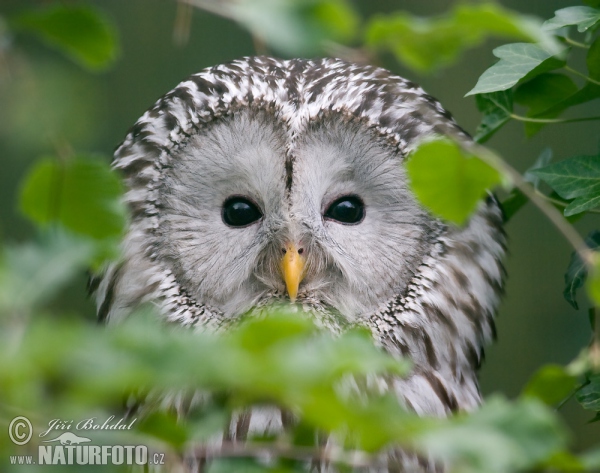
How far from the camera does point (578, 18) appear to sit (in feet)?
4.94

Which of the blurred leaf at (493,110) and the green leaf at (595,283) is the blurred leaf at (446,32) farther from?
the blurred leaf at (493,110)

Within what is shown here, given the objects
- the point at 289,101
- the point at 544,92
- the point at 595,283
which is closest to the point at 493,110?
the point at 544,92

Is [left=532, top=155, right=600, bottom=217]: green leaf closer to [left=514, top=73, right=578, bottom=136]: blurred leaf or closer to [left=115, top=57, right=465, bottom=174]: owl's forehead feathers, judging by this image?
[left=514, top=73, right=578, bottom=136]: blurred leaf

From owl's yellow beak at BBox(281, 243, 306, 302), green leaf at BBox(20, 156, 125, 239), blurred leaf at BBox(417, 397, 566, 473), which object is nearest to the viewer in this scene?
blurred leaf at BBox(417, 397, 566, 473)

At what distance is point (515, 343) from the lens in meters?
4.67

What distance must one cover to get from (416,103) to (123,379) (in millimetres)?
1706

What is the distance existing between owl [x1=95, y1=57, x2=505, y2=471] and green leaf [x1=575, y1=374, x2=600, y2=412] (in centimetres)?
52

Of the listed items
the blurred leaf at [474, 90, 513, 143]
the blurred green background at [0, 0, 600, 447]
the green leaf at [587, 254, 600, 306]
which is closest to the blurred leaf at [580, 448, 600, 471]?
the green leaf at [587, 254, 600, 306]

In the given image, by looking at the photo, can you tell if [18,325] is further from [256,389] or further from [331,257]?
[331,257]

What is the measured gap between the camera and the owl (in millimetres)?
2033

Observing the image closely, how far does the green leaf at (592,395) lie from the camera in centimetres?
158

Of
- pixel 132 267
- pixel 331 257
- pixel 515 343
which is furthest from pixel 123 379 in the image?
pixel 515 343

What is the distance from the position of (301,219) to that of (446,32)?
120 centimetres

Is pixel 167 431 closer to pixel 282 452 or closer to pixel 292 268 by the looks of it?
pixel 282 452
